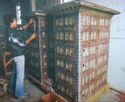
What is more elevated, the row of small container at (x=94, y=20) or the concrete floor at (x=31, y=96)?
the row of small container at (x=94, y=20)

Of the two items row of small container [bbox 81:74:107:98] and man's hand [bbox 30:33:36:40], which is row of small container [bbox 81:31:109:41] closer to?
row of small container [bbox 81:74:107:98]

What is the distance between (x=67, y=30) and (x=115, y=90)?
6.47ft

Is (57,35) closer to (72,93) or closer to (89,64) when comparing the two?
(89,64)

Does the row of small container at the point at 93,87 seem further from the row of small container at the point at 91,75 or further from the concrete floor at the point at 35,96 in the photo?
the concrete floor at the point at 35,96

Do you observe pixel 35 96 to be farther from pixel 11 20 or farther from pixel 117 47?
pixel 117 47

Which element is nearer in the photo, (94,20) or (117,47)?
(94,20)

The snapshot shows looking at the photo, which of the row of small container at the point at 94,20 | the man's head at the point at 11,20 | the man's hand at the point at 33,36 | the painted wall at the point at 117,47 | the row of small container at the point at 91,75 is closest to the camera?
the row of small container at the point at 94,20

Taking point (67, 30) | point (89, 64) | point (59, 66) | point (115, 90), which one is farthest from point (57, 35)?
point (115, 90)

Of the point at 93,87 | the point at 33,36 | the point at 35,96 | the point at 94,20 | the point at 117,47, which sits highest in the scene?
the point at 94,20

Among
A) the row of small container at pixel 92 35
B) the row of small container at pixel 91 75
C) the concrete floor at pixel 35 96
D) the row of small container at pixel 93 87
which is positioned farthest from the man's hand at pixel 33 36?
the row of small container at pixel 93 87

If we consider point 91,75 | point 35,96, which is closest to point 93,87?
point 91,75

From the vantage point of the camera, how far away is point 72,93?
2.73 m

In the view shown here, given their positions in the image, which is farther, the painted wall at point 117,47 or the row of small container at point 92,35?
the painted wall at point 117,47

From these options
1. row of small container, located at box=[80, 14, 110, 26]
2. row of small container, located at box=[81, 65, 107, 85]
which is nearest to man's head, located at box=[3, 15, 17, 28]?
row of small container, located at box=[80, 14, 110, 26]
